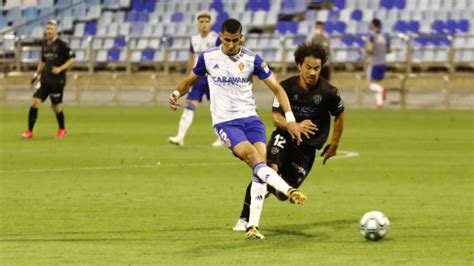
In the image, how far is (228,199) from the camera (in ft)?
47.7

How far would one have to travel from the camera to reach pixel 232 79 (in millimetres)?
11562

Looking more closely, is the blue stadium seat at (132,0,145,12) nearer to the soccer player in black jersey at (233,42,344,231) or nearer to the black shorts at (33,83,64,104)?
the black shorts at (33,83,64,104)

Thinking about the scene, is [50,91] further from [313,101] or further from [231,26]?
[231,26]

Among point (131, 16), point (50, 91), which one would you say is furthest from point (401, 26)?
point (50, 91)

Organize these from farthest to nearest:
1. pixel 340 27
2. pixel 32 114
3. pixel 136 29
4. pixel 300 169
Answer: pixel 136 29 < pixel 340 27 < pixel 32 114 < pixel 300 169

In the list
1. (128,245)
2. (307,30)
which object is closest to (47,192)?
(128,245)

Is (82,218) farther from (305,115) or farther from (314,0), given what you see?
(314,0)

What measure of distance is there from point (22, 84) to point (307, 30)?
10093 mm

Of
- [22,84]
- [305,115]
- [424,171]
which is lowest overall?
[22,84]

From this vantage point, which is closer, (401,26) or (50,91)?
(50,91)

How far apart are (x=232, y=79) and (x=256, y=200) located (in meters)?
1.20

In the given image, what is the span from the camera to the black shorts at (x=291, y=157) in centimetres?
1202

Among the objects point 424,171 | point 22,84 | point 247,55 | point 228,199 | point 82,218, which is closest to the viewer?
point 247,55

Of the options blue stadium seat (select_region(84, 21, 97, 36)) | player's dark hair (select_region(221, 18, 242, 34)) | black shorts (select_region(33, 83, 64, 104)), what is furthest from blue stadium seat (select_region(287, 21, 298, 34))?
player's dark hair (select_region(221, 18, 242, 34))
